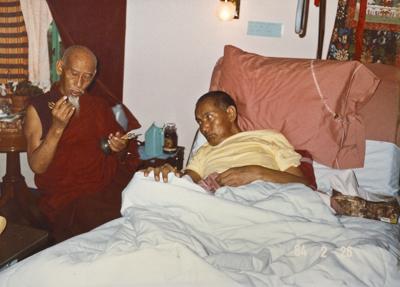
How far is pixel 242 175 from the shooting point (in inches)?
75.6

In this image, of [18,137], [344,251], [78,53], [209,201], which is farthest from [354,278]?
[18,137]

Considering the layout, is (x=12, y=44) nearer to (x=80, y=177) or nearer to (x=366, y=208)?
(x=80, y=177)

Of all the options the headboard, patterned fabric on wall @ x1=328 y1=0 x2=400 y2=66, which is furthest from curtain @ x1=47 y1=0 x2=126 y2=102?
the headboard

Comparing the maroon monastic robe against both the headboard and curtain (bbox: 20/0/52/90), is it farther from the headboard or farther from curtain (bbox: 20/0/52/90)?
the headboard

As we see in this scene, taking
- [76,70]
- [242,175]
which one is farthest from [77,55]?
[242,175]

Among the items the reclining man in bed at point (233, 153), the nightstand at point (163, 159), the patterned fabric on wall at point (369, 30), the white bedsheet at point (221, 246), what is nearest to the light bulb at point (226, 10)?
the patterned fabric on wall at point (369, 30)

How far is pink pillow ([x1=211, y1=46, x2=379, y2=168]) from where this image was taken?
2.27 meters

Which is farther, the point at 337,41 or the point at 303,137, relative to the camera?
the point at 337,41

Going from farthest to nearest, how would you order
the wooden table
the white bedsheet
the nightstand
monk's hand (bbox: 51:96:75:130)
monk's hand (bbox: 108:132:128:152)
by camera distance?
1. the nightstand
2. monk's hand (bbox: 108:132:128:152)
3. monk's hand (bbox: 51:96:75:130)
4. the wooden table
5. the white bedsheet

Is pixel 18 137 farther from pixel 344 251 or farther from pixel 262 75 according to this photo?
pixel 344 251

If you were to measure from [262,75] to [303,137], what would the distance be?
406 millimetres

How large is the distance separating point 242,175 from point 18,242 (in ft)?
3.02

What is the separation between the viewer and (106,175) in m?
2.40

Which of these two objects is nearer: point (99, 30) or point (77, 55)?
point (77, 55)
